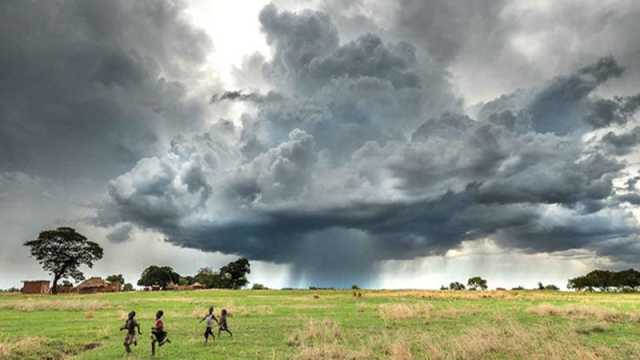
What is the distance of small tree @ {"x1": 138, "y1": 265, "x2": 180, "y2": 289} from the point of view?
190m

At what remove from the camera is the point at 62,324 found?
44.6 m

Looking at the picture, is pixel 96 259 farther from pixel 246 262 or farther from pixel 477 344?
pixel 477 344

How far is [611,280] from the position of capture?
629ft

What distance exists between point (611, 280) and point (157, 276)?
6289 inches

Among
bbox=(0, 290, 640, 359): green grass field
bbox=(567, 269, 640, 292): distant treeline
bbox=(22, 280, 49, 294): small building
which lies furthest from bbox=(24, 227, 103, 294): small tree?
bbox=(567, 269, 640, 292): distant treeline

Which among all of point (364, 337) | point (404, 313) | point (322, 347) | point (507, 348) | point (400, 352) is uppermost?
point (404, 313)

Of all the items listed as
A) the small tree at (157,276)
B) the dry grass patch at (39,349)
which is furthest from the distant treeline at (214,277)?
the dry grass patch at (39,349)

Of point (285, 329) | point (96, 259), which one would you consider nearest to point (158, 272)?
point (96, 259)

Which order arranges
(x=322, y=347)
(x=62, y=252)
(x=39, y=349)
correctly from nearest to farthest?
(x=322, y=347)
(x=39, y=349)
(x=62, y=252)

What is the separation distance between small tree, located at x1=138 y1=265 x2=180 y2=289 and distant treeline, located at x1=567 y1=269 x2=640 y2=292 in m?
148

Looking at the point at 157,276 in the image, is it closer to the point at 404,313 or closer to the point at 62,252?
the point at 62,252

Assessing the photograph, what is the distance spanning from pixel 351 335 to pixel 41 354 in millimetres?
17215

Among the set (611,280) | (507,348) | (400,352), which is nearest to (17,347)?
(400,352)

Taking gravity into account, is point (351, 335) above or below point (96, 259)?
below
